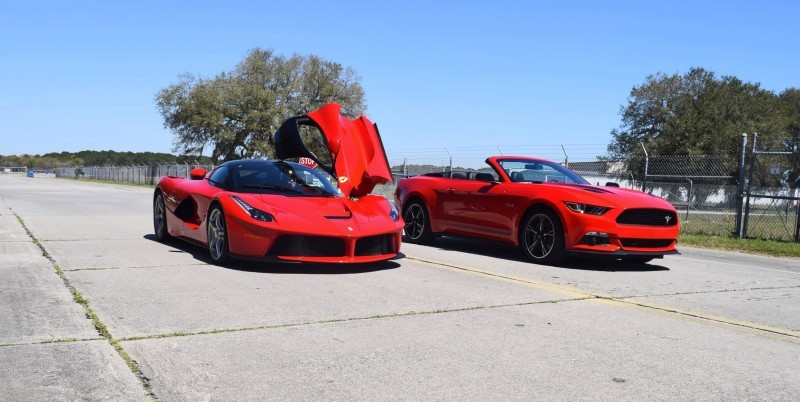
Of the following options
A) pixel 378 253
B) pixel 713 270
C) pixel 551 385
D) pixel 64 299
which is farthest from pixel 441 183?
pixel 551 385

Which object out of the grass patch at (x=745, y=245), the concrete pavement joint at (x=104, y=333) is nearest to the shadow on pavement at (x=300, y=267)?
the concrete pavement joint at (x=104, y=333)

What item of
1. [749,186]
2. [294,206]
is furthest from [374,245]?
[749,186]

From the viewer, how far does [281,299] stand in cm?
599

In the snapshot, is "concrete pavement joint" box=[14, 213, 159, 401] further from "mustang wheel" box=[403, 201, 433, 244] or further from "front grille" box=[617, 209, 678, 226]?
"front grille" box=[617, 209, 678, 226]

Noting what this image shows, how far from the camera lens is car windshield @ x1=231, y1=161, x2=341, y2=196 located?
27.9ft

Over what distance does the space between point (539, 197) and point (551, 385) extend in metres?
5.32

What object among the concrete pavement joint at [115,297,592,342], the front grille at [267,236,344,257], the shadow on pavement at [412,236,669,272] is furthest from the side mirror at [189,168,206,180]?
the concrete pavement joint at [115,297,592,342]

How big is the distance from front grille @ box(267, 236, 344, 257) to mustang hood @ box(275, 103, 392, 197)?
1389 mm

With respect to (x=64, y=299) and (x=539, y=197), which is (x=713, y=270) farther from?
(x=64, y=299)

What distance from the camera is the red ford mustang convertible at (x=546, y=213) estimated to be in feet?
27.7

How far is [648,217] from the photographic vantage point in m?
8.72

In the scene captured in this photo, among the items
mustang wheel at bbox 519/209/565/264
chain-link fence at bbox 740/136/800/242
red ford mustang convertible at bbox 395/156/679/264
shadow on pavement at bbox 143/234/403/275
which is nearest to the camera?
shadow on pavement at bbox 143/234/403/275

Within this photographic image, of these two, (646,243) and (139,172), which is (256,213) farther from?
(139,172)

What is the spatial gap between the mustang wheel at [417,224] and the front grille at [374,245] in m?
2.90
